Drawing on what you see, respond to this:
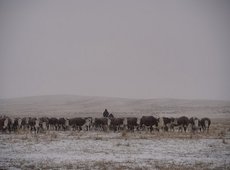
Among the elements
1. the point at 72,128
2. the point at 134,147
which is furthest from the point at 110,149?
the point at 72,128

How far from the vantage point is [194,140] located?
77.2 feet

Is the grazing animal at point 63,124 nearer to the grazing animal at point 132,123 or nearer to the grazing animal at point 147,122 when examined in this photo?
the grazing animal at point 132,123

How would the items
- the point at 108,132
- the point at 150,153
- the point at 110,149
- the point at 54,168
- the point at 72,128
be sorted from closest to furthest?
the point at 54,168, the point at 150,153, the point at 110,149, the point at 108,132, the point at 72,128

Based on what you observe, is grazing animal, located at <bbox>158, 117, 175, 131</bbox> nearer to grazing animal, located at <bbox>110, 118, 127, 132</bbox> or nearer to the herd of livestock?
the herd of livestock

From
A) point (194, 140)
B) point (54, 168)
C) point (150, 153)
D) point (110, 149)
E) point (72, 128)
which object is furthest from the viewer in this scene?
point (72, 128)

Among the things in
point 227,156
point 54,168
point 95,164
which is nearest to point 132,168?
point 95,164

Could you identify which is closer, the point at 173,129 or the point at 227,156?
the point at 227,156

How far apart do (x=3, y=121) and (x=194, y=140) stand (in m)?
15.3

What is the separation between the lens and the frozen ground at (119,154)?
14.8 meters

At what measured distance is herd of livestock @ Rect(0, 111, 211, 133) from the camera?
3061 cm

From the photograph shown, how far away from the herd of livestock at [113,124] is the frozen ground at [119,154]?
20.7 feet

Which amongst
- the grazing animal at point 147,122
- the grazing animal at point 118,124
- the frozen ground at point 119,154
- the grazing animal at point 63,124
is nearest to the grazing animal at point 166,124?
the grazing animal at point 147,122

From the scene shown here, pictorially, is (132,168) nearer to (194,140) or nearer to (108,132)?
(194,140)

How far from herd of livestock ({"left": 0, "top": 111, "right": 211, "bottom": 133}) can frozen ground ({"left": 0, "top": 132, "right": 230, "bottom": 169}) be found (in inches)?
249
